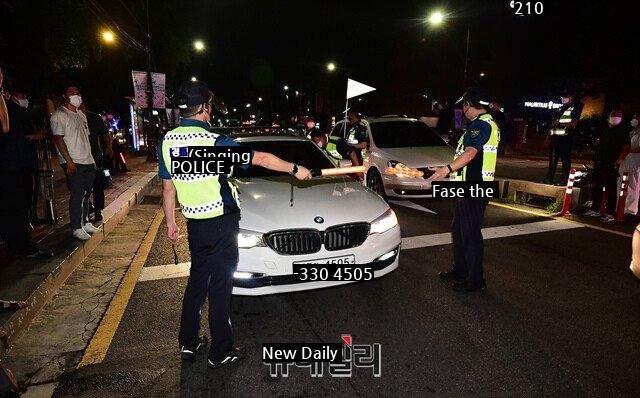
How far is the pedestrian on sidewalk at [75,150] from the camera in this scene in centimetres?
571

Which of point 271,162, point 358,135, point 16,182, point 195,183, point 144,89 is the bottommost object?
point 16,182

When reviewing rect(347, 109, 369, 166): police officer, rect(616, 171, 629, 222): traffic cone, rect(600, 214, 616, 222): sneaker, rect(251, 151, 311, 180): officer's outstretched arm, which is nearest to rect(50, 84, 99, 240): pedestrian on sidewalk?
rect(251, 151, 311, 180): officer's outstretched arm

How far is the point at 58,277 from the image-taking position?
4.85 meters

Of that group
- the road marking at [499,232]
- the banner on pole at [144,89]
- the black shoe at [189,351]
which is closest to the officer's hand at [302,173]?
the black shoe at [189,351]

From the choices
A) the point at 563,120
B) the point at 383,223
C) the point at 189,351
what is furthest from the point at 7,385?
the point at 563,120

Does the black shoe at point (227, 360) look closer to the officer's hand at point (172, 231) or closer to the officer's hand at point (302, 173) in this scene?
the officer's hand at point (172, 231)

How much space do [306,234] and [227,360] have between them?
1234 mm

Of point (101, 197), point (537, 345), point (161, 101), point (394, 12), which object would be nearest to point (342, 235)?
point (537, 345)

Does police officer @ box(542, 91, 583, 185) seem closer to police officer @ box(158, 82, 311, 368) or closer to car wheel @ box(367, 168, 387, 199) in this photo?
car wheel @ box(367, 168, 387, 199)

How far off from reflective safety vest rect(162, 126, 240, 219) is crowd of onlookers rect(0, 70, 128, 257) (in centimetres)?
264

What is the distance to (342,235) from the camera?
399 cm

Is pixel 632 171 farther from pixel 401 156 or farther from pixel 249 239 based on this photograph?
pixel 249 239

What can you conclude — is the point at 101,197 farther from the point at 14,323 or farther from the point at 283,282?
the point at 283,282

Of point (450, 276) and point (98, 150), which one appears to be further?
point (98, 150)
